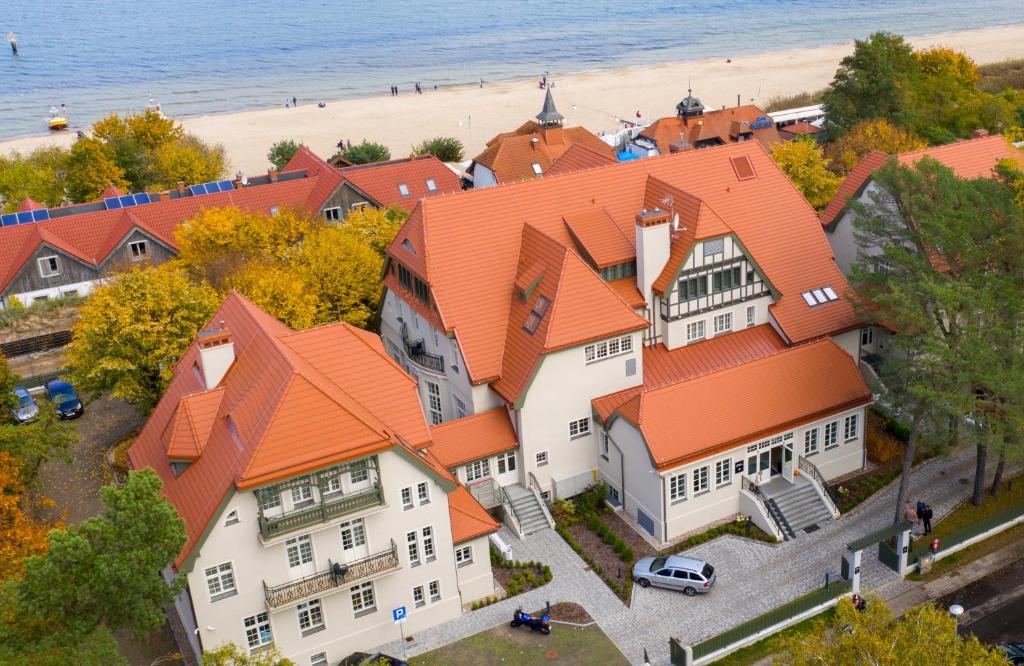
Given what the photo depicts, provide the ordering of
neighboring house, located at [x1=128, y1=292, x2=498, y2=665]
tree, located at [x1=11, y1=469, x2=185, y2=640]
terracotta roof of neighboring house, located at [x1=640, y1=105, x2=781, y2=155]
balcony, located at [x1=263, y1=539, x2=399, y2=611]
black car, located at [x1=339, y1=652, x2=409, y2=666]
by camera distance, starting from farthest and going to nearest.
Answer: terracotta roof of neighboring house, located at [x1=640, y1=105, x2=781, y2=155], black car, located at [x1=339, y1=652, x2=409, y2=666], balcony, located at [x1=263, y1=539, x2=399, y2=611], neighboring house, located at [x1=128, y1=292, x2=498, y2=665], tree, located at [x1=11, y1=469, x2=185, y2=640]

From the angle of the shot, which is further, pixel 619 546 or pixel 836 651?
pixel 619 546

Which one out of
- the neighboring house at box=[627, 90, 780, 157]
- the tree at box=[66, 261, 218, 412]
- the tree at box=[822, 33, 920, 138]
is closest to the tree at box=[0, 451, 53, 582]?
the tree at box=[66, 261, 218, 412]

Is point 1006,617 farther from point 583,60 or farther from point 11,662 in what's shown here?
point 583,60

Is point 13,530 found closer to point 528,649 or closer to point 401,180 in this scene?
point 528,649

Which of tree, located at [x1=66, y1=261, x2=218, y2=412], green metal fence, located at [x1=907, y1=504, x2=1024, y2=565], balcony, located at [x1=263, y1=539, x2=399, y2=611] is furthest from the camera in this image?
tree, located at [x1=66, y1=261, x2=218, y2=412]

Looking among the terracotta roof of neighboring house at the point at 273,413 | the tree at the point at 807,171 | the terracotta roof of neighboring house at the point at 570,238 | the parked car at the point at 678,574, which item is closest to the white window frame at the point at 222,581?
the terracotta roof of neighboring house at the point at 273,413

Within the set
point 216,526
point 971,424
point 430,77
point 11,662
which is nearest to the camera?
point 11,662

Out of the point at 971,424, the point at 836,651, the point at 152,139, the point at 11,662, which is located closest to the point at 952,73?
the point at 971,424

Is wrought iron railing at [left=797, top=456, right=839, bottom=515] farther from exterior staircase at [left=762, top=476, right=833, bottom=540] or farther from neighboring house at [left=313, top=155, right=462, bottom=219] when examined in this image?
neighboring house at [left=313, top=155, right=462, bottom=219]
